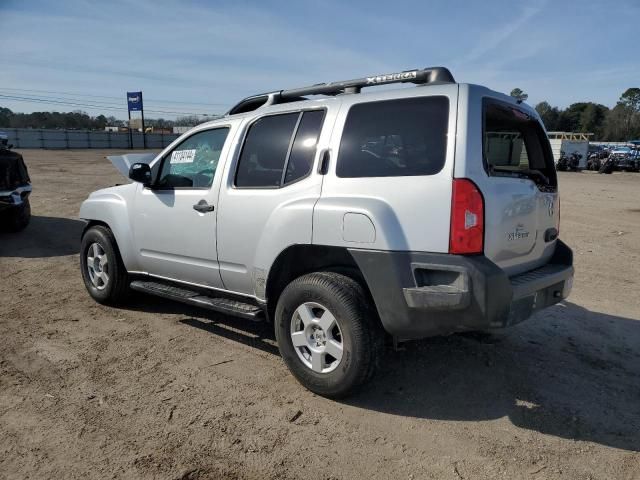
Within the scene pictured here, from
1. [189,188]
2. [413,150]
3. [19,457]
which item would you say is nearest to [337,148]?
[413,150]

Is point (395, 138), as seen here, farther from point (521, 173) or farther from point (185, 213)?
point (185, 213)

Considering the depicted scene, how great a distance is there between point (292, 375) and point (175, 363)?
96 cm

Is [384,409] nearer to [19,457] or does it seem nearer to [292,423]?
[292,423]

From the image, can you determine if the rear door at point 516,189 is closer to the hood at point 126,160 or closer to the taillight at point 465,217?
the taillight at point 465,217

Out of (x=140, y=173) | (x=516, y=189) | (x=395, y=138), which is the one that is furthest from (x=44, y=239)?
(x=516, y=189)

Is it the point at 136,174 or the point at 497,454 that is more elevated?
the point at 136,174

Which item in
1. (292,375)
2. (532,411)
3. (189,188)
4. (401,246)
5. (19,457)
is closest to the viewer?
(19,457)

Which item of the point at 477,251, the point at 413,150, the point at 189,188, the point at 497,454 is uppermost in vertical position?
the point at 413,150

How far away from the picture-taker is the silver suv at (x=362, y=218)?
293 cm

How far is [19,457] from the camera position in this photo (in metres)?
2.78

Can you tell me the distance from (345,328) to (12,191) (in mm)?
7878

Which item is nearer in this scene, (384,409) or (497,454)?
(497,454)

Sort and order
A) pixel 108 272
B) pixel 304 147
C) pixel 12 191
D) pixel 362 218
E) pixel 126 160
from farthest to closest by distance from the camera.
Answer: pixel 12 191, pixel 126 160, pixel 108 272, pixel 304 147, pixel 362 218

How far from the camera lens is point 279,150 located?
3.84 m
